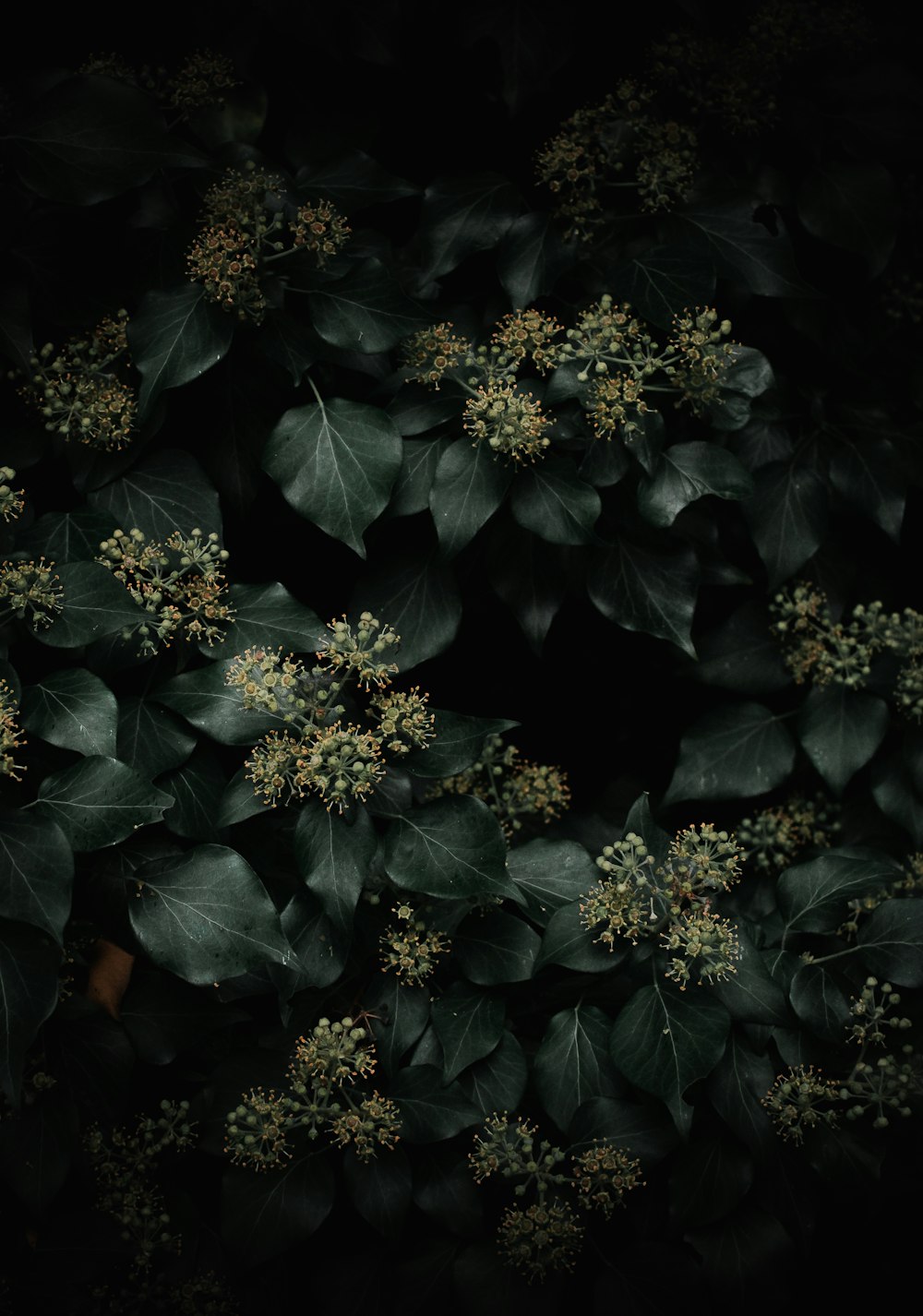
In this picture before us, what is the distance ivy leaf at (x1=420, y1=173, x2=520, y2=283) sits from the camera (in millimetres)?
1971

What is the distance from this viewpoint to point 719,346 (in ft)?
5.86

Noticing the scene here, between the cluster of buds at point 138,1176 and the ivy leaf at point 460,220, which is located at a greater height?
the ivy leaf at point 460,220

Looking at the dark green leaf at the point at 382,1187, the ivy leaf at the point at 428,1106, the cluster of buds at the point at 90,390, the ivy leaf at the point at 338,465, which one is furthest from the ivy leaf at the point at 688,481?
the dark green leaf at the point at 382,1187

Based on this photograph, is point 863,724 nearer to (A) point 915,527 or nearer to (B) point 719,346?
(A) point 915,527

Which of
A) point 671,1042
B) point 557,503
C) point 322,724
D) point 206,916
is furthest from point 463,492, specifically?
point 671,1042

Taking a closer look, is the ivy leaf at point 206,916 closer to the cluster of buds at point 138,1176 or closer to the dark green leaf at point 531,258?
the cluster of buds at point 138,1176

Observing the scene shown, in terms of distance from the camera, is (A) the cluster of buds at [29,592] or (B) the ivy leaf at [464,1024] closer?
(A) the cluster of buds at [29,592]

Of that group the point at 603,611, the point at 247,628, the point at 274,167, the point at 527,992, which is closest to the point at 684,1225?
the point at 527,992

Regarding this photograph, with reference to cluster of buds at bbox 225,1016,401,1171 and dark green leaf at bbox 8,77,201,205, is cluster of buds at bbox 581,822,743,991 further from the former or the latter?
dark green leaf at bbox 8,77,201,205

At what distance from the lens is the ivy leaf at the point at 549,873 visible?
1.86 meters

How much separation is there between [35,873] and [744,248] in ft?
4.97

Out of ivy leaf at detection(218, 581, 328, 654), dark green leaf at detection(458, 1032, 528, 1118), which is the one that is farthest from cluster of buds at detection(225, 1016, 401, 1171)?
ivy leaf at detection(218, 581, 328, 654)

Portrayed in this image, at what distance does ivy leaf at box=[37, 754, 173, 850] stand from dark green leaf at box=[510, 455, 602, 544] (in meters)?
0.70

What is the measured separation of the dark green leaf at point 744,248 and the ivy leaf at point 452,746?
34.7 inches
